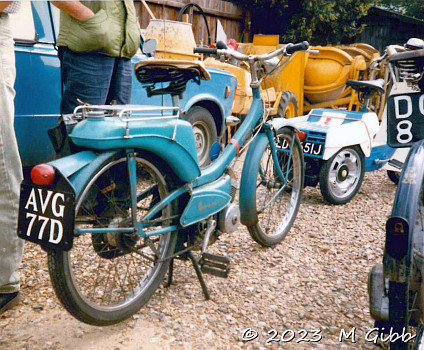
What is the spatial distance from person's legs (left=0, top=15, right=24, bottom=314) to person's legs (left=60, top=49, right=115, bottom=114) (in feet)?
1.97

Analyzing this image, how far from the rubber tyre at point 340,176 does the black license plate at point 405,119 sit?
2012 mm

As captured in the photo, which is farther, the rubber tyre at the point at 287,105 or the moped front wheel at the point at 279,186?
the rubber tyre at the point at 287,105

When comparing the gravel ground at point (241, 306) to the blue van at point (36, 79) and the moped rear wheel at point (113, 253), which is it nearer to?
the moped rear wheel at point (113, 253)

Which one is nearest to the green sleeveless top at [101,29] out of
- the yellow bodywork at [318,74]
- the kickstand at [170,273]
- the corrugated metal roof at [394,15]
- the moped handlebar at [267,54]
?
the moped handlebar at [267,54]

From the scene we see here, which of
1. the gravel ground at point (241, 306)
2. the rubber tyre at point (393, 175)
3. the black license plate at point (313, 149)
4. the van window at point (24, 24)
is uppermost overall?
the van window at point (24, 24)

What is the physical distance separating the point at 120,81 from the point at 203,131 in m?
2.25

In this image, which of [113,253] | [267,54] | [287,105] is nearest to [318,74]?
[287,105]

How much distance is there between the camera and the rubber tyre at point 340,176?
13.7 ft

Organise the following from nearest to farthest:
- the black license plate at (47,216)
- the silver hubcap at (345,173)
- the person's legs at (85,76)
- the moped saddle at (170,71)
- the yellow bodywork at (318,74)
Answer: the black license plate at (47,216) → the moped saddle at (170,71) → the person's legs at (85,76) → the silver hubcap at (345,173) → the yellow bodywork at (318,74)

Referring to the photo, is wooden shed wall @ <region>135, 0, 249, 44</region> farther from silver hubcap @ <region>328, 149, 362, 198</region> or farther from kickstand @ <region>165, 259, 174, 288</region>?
kickstand @ <region>165, 259, 174, 288</region>

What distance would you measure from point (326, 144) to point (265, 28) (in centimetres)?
795

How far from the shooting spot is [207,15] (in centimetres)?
962

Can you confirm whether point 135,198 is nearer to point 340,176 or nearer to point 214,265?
point 214,265

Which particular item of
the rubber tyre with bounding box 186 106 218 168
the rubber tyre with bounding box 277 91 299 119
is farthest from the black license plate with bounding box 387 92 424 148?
the rubber tyre with bounding box 277 91 299 119
